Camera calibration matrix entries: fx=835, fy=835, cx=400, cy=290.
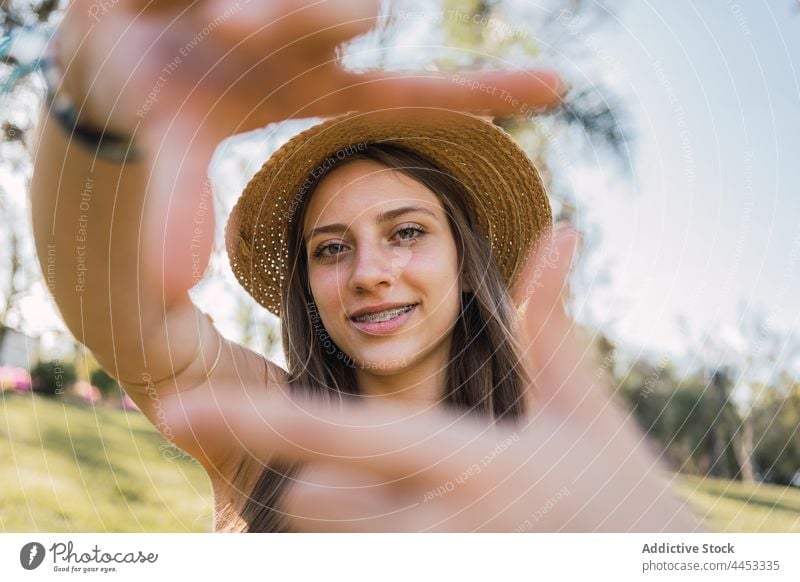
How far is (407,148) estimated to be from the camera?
2.64ft

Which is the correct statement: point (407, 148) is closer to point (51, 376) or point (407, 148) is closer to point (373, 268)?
point (373, 268)

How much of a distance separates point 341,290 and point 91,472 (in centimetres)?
41

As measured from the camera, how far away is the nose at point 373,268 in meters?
0.78

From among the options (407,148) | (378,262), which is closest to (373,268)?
(378,262)

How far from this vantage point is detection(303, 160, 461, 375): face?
0.78m

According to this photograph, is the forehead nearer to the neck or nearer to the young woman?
the young woman

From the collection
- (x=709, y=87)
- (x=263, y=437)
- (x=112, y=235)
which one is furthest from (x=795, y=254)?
(x=112, y=235)

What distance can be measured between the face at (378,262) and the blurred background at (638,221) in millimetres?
100

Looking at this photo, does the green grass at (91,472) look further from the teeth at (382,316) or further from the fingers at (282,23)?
the fingers at (282,23)

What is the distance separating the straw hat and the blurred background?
56 millimetres

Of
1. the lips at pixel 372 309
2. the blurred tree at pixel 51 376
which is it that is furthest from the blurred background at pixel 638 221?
the lips at pixel 372 309

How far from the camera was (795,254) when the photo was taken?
3.04 feet
